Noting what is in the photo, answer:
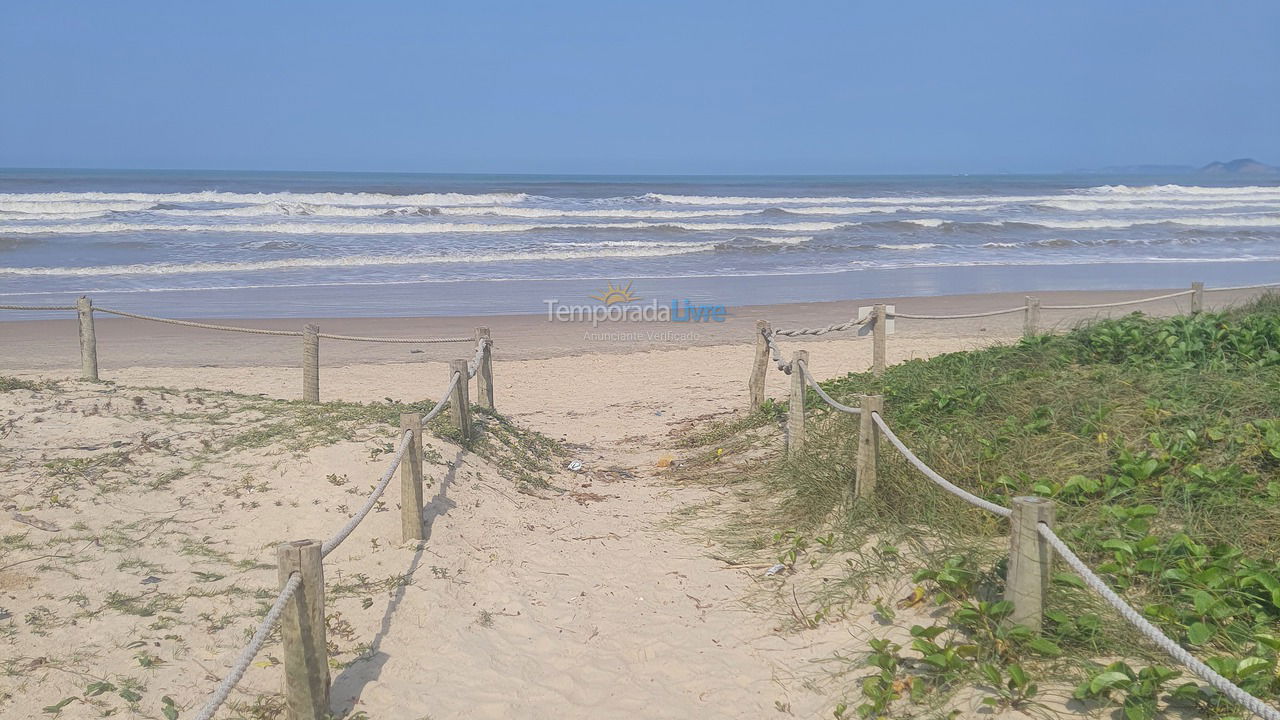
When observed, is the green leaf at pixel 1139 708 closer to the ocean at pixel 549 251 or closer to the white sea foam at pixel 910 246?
the ocean at pixel 549 251

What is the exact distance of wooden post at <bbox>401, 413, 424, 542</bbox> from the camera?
518cm

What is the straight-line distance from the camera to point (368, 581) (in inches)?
196

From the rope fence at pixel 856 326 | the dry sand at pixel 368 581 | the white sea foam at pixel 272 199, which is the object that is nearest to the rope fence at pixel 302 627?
the dry sand at pixel 368 581

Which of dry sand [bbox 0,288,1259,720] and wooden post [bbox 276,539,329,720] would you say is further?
dry sand [bbox 0,288,1259,720]

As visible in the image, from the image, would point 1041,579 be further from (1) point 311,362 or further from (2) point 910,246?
(2) point 910,246

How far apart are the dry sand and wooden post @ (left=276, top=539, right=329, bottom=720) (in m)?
0.31

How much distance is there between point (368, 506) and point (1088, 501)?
11.3 ft

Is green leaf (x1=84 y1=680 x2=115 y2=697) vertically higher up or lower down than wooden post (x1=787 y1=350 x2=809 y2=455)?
lower down

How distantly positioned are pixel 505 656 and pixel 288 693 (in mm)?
1109

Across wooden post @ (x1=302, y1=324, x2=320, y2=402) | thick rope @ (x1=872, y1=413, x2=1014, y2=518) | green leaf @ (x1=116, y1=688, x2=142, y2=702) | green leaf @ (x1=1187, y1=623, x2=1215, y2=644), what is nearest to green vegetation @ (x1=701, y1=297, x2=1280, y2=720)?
green leaf @ (x1=1187, y1=623, x2=1215, y2=644)

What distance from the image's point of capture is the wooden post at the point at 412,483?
5.18 meters

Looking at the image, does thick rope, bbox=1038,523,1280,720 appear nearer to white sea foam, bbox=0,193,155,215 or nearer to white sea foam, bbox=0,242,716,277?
white sea foam, bbox=0,242,716,277

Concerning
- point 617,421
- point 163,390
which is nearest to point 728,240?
point 617,421

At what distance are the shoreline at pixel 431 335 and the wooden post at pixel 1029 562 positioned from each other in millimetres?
8887
